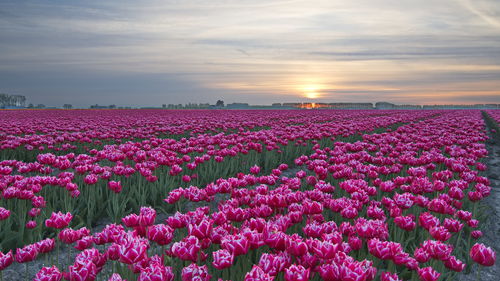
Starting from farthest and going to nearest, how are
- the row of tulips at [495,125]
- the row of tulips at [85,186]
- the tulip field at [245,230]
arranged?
the row of tulips at [495,125], the row of tulips at [85,186], the tulip field at [245,230]

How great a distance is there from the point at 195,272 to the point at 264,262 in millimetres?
421

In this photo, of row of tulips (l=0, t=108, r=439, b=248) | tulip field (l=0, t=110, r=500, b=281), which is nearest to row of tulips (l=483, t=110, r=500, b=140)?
tulip field (l=0, t=110, r=500, b=281)

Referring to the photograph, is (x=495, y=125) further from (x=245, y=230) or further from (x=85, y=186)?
(x=245, y=230)

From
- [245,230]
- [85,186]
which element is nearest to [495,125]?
[85,186]

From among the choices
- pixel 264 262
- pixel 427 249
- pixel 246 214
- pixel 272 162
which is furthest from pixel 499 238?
pixel 272 162

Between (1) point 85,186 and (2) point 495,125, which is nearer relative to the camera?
(1) point 85,186

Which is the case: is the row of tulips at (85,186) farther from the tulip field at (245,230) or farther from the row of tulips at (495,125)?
the row of tulips at (495,125)

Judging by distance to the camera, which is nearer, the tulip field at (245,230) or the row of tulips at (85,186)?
the tulip field at (245,230)

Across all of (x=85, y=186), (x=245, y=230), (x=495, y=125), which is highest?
(x=495, y=125)

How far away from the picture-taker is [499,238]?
574 centimetres

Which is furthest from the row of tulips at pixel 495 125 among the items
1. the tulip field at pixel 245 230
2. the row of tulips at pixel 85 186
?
the row of tulips at pixel 85 186

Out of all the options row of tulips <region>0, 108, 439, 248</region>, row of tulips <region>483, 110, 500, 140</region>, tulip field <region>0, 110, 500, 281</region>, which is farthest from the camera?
row of tulips <region>483, 110, 500, 140</region>

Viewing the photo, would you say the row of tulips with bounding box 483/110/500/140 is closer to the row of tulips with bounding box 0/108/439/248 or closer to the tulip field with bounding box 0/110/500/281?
the tulip field with bounding box 0/110/500/281

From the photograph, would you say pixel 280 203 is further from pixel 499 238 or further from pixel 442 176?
pixel 499 238
